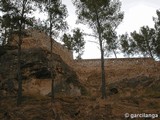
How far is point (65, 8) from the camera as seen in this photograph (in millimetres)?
27906

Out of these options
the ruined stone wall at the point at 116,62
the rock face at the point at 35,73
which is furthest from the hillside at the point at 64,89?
the ruined stone wall at the point at 116,62

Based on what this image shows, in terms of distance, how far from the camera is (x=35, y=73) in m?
27.8

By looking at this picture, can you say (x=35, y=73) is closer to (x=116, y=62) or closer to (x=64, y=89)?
(x=64, y=89)

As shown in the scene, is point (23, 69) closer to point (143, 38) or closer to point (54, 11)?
point (54, 11)

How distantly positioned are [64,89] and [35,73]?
3052mm

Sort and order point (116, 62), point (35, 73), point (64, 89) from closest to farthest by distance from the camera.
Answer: point (35, 73) → point (64, 89) → point (116, 62)

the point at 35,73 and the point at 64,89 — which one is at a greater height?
the point at 35,73

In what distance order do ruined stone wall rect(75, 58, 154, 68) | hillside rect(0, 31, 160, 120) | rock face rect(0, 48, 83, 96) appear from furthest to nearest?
ruined stone wall rect(75, 58, 154, 68), rock face rect(0, 48, 83, 96), hillside rect(0, 31, 160, 120)

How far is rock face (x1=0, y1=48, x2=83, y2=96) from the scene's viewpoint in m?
27.5

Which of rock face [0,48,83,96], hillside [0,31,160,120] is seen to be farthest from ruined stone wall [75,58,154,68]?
rock face [0,48,83,96]

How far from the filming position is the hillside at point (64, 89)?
22.5 metres

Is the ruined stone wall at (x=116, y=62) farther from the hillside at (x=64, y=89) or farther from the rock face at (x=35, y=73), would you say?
the rock face at (x=35, y=73)

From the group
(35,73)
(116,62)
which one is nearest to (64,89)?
(35,73)

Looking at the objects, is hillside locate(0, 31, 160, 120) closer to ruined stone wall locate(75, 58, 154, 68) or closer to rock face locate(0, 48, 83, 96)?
rock face locate(0, 48, 83, 96)
